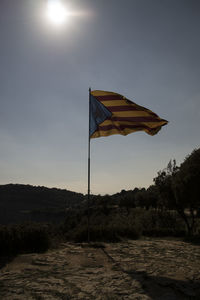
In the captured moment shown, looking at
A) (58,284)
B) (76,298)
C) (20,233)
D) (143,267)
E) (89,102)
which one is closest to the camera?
(76,298)

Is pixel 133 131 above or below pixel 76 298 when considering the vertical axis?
above

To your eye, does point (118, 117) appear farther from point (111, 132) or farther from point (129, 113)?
point (111, 132)

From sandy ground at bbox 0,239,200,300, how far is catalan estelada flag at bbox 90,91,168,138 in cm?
482

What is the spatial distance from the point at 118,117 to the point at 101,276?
6.34 meters

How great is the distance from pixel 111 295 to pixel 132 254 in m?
3.62

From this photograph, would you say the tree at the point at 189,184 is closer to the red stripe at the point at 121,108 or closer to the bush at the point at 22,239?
the red stripe at the point at 121,108

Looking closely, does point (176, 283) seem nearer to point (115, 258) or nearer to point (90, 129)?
point (115, 258)

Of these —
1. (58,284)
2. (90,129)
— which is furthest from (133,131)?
(58,284)

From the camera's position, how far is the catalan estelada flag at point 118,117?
9.46 metres

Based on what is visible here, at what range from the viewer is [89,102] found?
1008cm

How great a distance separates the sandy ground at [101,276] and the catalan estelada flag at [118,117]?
15.8 feet

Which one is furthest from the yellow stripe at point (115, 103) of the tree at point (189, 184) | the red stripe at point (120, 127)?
the tree at point (189, 184)

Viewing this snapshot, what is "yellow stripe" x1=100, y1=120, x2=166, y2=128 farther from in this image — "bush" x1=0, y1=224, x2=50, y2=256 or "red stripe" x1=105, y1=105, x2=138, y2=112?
"bush" x1=0, y1=224, x2=50, y2=256

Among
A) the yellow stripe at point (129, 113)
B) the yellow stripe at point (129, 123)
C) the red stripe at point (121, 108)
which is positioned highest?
the red stripe at point (121, 108)
